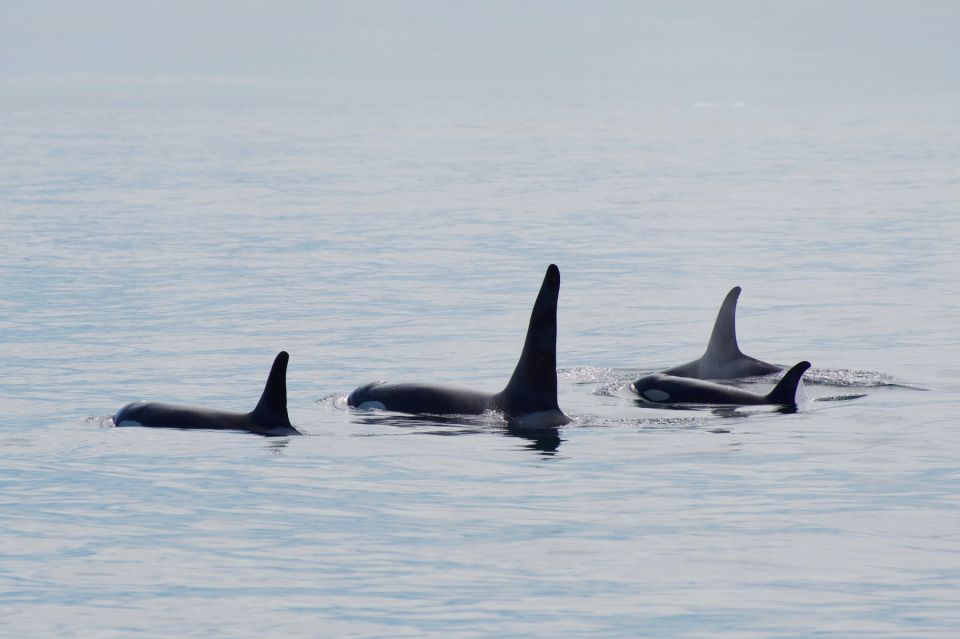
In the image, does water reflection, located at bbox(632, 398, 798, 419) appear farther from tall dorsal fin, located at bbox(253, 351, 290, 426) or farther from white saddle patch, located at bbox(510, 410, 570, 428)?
tall dorsal fin, located at bbox(253, 351, 290, 426)

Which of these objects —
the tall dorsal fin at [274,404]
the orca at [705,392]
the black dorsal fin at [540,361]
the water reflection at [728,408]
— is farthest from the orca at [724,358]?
the tall dorsal fin at [274,404]

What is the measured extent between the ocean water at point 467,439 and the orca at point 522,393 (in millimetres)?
337

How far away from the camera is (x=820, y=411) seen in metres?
18.8

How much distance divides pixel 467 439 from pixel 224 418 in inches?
94.2

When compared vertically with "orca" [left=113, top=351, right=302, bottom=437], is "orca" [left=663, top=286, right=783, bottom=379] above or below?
above

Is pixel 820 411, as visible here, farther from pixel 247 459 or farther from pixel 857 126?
pixel 857 126

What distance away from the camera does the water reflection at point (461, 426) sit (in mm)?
17062

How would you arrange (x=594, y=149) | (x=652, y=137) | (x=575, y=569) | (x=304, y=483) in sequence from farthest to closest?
(x=652, y=137), (x=594, y=149), (x=304, y=483), (x=575, y=569)

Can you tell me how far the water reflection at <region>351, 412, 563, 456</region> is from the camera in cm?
1706

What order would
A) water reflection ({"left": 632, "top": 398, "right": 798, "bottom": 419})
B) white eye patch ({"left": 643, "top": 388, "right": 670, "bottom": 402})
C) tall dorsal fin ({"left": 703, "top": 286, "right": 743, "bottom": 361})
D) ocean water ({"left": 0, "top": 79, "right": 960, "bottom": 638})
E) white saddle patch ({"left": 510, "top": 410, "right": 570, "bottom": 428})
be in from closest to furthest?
ocean water ({"left": 0, "top": 79, "right": 960, "bottom": 638}) → white saddle patch ({"left": 510, "top": 410, "right": 570, "bottom": 428}) → water reflection ({"left": 632, "top": 398, "right": 798, "bottom": 419}) → white eye patch ({"left": 643, "top": 388, "right": 670, "bottom": 402}) → tall dorsal fin ({"left": 703, "top": 286, "right": 743, "bottom": 361})

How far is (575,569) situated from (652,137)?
115 metres

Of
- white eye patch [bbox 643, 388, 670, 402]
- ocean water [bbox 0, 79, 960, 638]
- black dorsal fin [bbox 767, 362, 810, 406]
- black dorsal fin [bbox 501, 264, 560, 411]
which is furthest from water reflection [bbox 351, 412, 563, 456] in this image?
black dorsal fin [bbox 767, 362, 810, 406]

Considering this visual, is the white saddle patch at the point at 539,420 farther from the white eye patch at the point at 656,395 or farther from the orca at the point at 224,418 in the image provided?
the orca at the point at 224,418

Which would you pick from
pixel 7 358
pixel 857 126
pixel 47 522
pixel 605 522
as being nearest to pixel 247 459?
pixel 47 522
